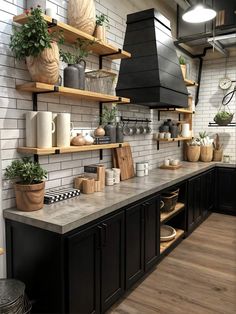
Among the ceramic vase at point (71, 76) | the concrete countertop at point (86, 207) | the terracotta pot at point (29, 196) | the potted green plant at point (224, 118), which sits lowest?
the concrete countertop at point (86, 207)

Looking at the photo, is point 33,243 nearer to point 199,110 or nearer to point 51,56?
point 51,56

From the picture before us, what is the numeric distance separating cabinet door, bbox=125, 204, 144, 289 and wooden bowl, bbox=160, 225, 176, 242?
0.71 metres

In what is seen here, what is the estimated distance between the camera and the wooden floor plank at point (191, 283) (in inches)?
90.2

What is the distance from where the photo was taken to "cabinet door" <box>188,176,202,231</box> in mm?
3699

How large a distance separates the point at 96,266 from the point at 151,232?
0.89 metres

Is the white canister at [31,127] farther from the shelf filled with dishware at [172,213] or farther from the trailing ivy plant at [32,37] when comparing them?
the shelf filled with dishware at [172,213]

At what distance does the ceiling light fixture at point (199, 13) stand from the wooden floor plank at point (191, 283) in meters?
2.68

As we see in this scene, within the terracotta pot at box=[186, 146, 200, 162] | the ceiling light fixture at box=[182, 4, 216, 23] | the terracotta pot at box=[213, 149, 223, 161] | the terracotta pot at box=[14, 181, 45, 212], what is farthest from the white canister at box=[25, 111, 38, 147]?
the terracotta pot at box=[213, 149, 223, 161]

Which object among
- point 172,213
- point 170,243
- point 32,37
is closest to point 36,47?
point 32,37

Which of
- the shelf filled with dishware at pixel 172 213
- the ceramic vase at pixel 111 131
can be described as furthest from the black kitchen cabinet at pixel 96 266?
the shelf filled with dishware at pixel 172 213

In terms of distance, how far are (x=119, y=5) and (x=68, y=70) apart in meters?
1.45

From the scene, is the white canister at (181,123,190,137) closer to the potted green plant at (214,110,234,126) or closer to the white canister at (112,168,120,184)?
the potted green plant at (214,110,234,126)

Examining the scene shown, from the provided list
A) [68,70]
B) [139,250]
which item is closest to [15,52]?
[68,70]

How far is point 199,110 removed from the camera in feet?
18.1
